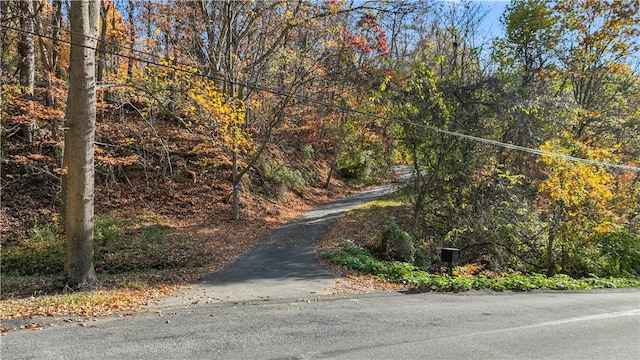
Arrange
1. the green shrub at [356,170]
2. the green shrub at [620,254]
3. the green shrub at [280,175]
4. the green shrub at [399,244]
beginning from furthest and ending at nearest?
the green shrub at [356,170] → the green shrub at [280,175] → the green shrub at [620,254] → the green shrub at [399,244]

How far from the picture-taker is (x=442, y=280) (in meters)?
9.25

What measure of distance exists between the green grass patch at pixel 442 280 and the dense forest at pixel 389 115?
1847mm

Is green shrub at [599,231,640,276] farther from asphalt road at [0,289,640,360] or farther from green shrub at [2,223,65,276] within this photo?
green shrub at [2,223,65,276]

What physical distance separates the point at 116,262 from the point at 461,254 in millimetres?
11527

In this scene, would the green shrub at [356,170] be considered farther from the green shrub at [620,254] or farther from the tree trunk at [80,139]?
the tree trunk at [80,139]

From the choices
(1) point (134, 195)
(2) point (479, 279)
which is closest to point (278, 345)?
(2) point (479, 279)

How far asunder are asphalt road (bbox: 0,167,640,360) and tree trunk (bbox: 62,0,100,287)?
2.15 meters

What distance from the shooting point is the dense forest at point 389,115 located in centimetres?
1280

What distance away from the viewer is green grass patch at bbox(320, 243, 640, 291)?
9.11 metres

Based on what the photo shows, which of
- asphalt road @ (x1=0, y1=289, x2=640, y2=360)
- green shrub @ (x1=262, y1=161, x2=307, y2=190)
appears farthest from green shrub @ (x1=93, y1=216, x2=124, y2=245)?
green shrub @ (x1=262, y1=161, x2=307, y2=190)

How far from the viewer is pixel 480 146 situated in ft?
43.8

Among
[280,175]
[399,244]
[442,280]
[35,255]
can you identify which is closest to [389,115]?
[399,244]

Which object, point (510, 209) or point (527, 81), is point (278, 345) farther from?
point (527, 81)

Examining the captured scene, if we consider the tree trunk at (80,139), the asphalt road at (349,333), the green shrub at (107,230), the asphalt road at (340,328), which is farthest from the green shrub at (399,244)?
the green shrub at (107,230)
